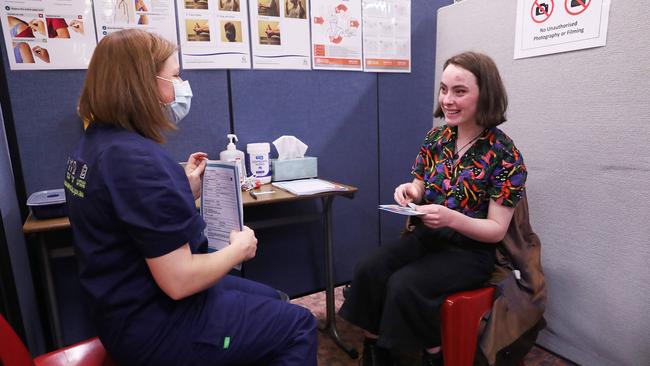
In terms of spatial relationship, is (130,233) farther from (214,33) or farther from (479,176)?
(214,33)

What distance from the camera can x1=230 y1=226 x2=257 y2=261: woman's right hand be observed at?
101cm

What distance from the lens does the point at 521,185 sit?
4.45 ft

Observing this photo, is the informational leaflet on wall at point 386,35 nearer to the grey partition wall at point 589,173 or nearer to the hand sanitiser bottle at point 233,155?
the grey partition wall at point 589,173

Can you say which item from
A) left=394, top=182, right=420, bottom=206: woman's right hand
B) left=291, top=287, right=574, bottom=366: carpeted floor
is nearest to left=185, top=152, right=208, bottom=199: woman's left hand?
left=394, top=182, right=420, bottom=206: woman's right hand

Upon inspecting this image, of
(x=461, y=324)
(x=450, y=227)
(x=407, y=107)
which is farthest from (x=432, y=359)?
(x=407, y=107)

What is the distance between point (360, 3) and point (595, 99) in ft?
4.45

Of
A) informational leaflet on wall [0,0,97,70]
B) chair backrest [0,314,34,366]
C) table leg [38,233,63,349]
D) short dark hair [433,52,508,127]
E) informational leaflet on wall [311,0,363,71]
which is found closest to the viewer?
chair backrest [0,314,34,366]

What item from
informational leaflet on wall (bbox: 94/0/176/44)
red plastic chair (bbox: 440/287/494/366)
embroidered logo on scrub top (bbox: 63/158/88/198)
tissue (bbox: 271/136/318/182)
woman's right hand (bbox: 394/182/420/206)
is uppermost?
informational leaflet on wall (bbox: 94/0/176/44)

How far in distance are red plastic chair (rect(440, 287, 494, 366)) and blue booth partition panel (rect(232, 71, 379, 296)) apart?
3.95ft

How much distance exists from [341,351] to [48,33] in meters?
1.97

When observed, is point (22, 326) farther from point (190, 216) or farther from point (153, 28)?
point (153, 28)

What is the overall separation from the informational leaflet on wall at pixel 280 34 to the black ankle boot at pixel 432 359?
5.18ft

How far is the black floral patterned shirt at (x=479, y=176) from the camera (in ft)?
4.45

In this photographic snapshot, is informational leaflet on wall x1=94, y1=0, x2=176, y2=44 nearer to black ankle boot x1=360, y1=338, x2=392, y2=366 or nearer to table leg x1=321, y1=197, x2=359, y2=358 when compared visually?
table leg x1=321, y1=197, x2=359, y2=358
